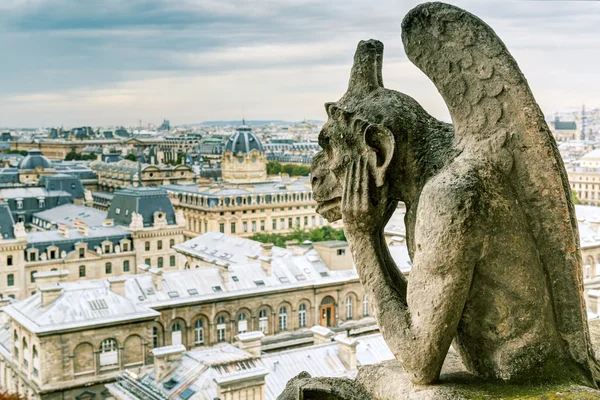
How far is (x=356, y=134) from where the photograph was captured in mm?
5316

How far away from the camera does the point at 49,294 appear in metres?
33.0

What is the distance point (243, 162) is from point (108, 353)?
67.5m

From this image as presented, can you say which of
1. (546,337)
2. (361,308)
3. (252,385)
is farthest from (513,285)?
(361,308)

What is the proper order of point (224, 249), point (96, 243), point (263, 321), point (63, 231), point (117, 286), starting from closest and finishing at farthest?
point (117, 286)
point (263, 321)
point (224, 249)
point (63, 231)
point (96, 243)

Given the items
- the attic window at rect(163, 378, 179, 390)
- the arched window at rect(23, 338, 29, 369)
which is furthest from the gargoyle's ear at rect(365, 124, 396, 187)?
the arched window at rect(23, 338, 29, 369)

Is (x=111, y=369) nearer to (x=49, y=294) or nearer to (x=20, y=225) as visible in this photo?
(x=49, y=294)

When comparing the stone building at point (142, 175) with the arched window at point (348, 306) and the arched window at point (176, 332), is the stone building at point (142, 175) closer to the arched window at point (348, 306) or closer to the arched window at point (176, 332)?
the arched window at point (348, 306)

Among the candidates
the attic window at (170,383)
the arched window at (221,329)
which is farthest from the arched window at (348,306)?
the attic window at (170,383)

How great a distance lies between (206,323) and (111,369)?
6.45 m

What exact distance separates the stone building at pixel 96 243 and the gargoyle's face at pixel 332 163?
164ft

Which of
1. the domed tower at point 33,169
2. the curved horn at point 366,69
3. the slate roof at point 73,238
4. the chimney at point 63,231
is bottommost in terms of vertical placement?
the slate roof at point 73,238

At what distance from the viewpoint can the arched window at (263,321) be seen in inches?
1558

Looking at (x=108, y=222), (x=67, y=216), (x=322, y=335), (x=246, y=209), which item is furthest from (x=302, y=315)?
(x=246, y=209)

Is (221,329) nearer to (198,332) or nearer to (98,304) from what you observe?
A: (198,332)
